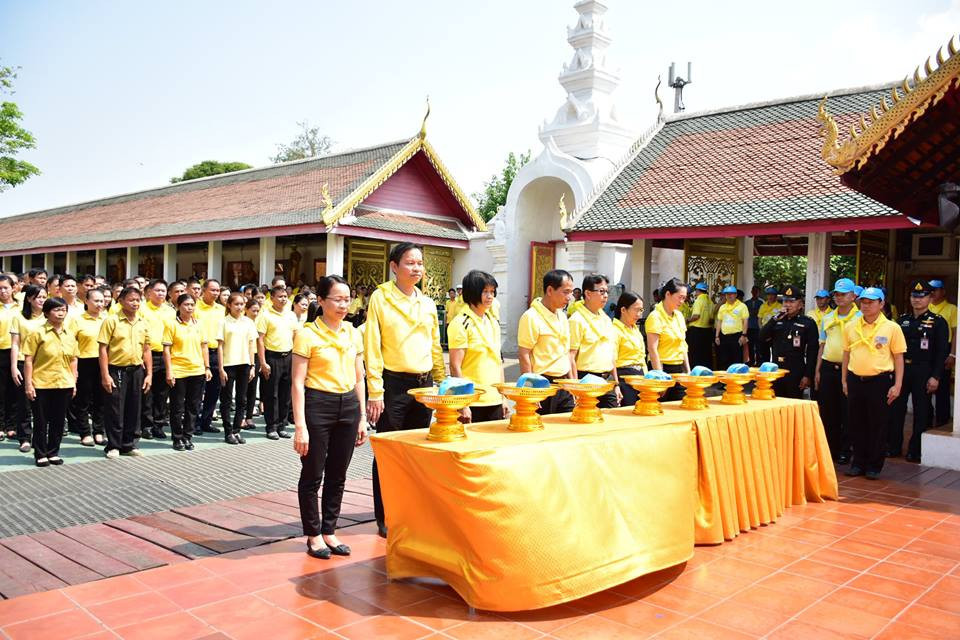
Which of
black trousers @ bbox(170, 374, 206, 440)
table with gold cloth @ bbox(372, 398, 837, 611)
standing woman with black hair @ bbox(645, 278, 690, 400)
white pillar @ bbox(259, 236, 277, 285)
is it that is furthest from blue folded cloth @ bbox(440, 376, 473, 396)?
white pillar @ bbox(259, 236, 277, 285)

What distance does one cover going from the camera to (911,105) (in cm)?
644

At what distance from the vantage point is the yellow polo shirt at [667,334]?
6805mm

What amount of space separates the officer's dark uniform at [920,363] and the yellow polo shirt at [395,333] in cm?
509

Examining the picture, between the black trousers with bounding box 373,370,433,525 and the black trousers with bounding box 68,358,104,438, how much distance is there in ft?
13.0

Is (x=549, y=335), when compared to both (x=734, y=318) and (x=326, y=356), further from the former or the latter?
(x=734, y=318)

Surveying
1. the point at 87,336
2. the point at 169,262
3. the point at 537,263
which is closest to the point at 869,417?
the point at 87,336

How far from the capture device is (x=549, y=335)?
5566 millimetres

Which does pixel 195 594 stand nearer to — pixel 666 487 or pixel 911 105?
pixel 666 487

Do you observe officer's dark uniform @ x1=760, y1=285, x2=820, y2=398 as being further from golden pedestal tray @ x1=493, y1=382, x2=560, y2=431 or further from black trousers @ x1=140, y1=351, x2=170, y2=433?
black trousers @ x1=140, y1=351, x2=170, y2=433

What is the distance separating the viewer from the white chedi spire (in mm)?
18844

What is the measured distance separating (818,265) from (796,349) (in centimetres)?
490

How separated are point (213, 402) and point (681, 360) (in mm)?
5012

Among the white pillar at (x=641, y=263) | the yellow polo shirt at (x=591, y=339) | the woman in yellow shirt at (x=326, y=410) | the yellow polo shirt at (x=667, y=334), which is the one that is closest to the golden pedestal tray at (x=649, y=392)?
the yellow polo shirt at (x=591, y=339)

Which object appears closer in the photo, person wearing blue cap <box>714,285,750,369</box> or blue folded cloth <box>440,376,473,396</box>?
blue folded cloth <box>440,376,473,396</box>
